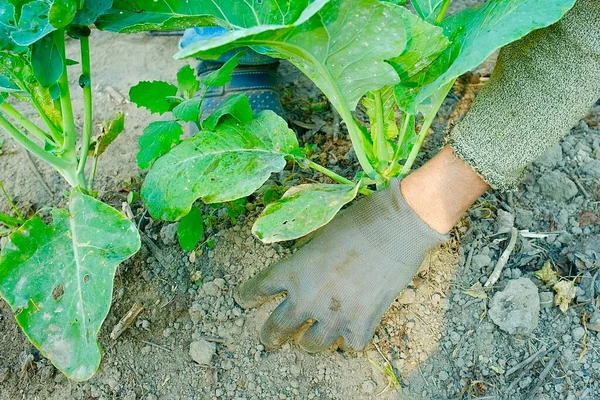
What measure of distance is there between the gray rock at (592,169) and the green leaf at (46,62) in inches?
53.1

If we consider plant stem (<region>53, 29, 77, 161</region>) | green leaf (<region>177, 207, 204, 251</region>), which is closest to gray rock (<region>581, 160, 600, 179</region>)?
green leaf (<region>177, 207, 204, 251</region>)

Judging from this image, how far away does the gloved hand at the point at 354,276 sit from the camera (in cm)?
129

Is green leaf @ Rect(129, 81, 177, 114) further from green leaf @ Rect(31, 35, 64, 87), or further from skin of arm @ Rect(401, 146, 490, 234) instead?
skin of arm @ Rect(401, 146, 490, 234)

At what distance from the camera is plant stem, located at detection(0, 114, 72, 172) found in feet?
4.12

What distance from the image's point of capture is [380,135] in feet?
4.45

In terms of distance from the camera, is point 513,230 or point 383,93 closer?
point 383,93

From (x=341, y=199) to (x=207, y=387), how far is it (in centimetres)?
52

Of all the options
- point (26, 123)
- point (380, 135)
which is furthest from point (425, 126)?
point (26, 123)

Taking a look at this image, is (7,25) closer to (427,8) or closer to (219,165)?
(219,165)

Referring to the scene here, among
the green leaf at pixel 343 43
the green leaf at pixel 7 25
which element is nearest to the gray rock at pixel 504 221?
the green leaf at pixel 343 43

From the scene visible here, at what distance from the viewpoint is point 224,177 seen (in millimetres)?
1261

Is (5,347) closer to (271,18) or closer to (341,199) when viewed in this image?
(341,199)

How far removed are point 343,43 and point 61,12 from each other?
1.62 feet

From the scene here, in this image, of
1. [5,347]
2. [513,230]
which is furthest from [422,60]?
[5,347]
